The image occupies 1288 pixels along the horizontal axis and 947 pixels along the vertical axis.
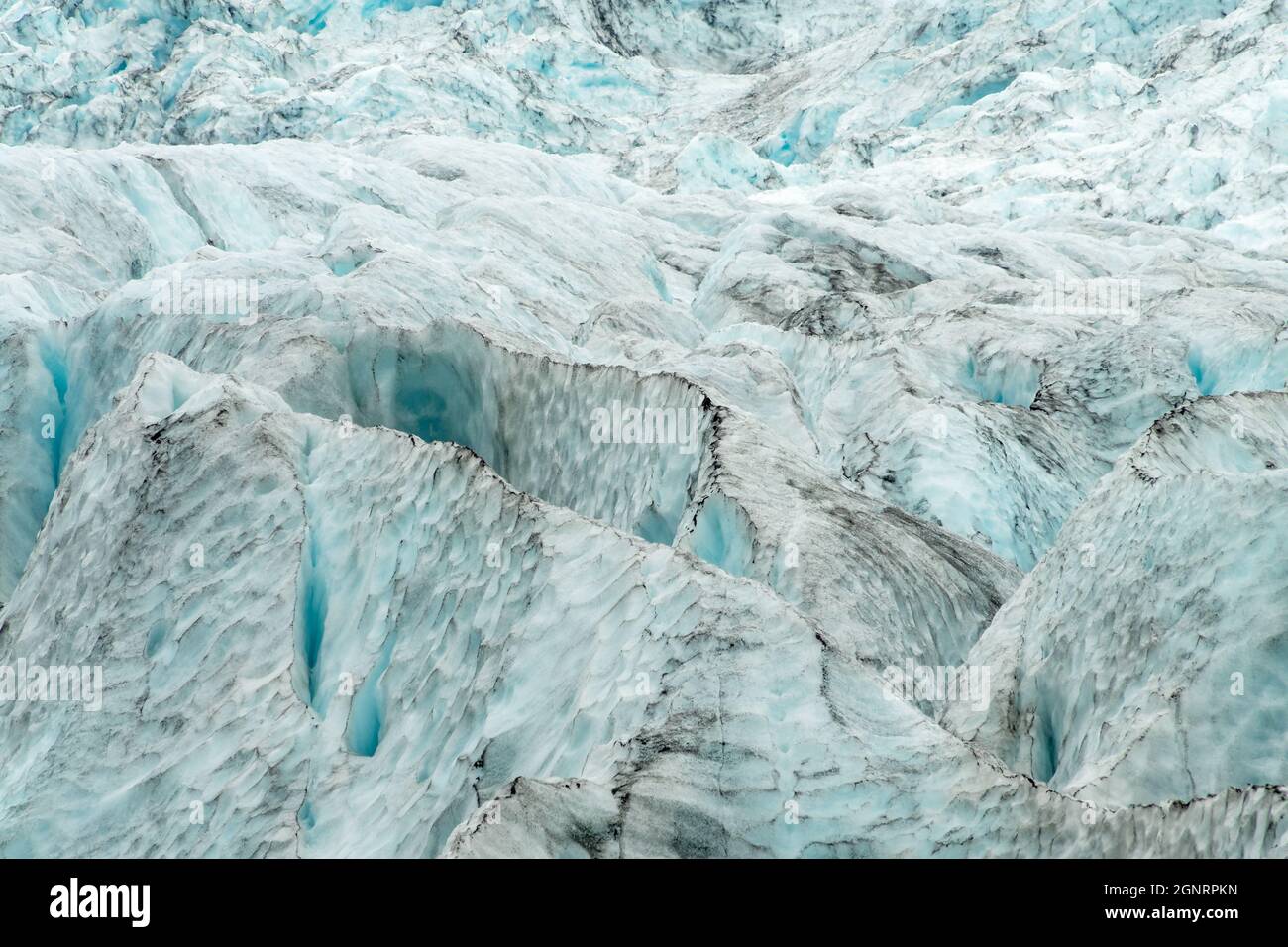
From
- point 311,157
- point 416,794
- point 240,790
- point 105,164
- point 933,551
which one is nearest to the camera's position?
point 416,794

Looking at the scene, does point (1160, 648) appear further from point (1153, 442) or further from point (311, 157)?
point (311, 157)

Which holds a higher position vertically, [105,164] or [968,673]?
[105,164]

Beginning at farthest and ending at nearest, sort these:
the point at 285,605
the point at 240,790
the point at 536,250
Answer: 1. the point at 536,250
2. the point at 285,605
3. the point at 240,790

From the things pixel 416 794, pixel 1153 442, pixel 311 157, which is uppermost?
pixel 311 157

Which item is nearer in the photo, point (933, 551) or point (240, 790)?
point (240, 790)

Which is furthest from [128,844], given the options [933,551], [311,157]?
[311,157]
